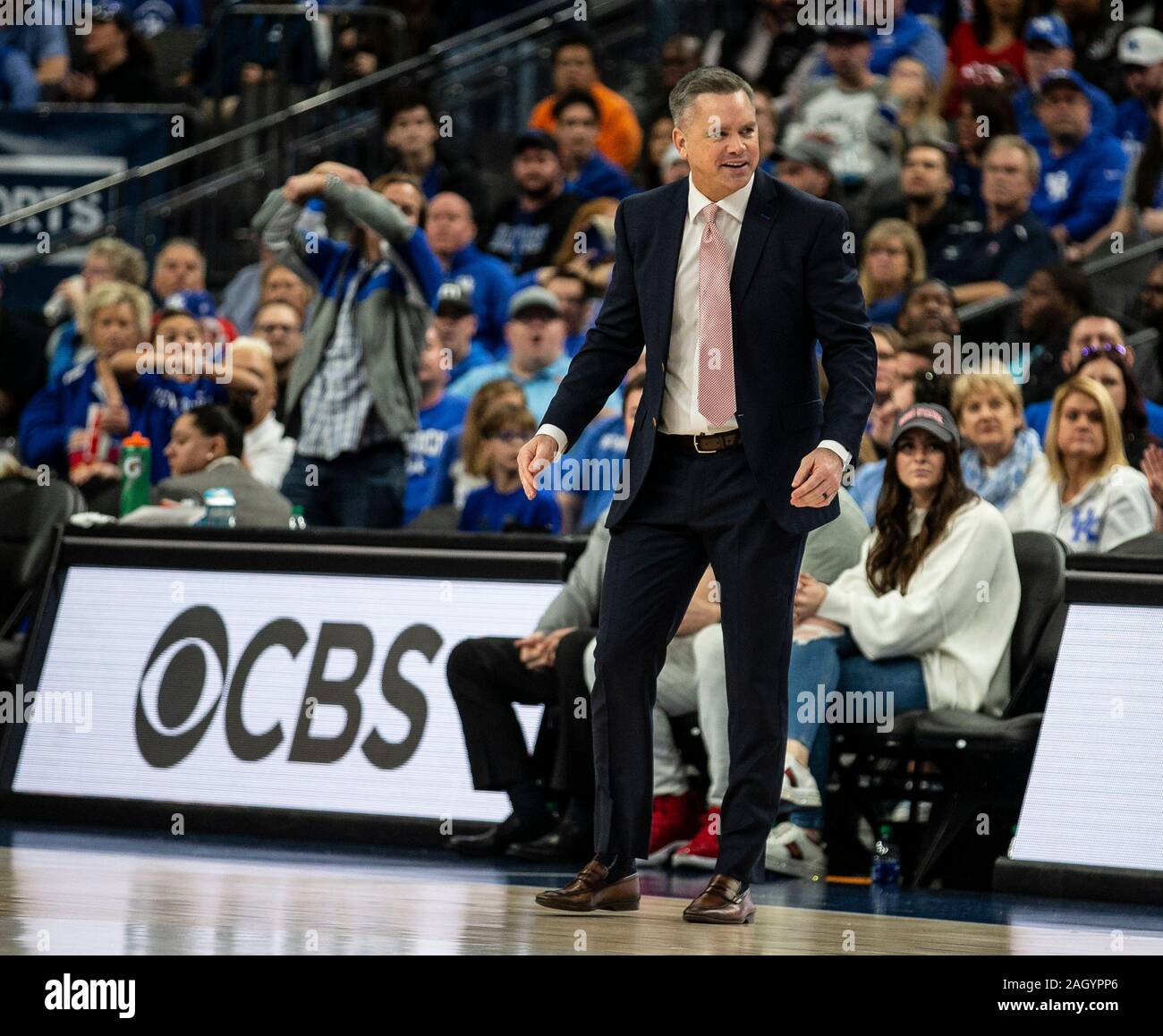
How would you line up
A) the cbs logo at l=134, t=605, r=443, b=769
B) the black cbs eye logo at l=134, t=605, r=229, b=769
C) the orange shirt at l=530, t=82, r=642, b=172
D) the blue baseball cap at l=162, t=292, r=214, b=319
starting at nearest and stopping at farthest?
the cbs logo at l=134, t=605, r=443, b=769, the black cbs eye logo at l=134, t=605, r=229, b=769, the blue baseball cap at l=162, t=292, r=214, b=319, the orange shirt at l=530, t=82, r=642, b=172

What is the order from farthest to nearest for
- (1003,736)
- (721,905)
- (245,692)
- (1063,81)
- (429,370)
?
(1063,81)
(429,370)
(245,692)
(1003,736)
(721,905)

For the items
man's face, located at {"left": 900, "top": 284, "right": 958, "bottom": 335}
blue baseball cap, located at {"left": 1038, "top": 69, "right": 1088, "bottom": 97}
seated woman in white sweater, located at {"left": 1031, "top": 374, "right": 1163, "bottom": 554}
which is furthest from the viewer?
blue baseball cap, located at {"left": 1038, "top": 69, "right": 1088, "bottom": 97}

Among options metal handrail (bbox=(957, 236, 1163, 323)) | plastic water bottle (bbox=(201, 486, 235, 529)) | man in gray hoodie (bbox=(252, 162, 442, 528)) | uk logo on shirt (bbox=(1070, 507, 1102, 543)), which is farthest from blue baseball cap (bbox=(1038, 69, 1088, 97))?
plastic water bottle (bbox=(201, 486, 235, 529))

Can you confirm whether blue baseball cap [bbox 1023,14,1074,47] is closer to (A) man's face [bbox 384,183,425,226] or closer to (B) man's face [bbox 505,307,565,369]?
(B) man's face [bbox 505,307,565,369]

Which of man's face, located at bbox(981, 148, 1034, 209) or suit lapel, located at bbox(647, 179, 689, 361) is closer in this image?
suit lapel, located at bbox(647, 179, 689, 361)

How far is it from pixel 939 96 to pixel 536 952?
930 centimetres

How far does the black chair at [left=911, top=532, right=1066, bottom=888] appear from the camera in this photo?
729cm

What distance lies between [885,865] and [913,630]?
2.72ft

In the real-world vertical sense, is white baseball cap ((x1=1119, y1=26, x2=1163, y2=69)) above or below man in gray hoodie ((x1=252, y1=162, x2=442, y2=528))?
above

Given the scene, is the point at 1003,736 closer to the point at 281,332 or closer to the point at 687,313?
the point at 687,313

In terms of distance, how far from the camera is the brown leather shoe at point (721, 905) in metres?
5.49

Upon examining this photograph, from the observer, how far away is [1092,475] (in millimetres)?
8289

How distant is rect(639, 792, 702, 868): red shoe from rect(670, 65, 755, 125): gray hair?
3.16 m

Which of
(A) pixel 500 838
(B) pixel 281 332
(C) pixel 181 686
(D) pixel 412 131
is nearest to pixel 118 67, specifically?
(D) pixel 412 131
